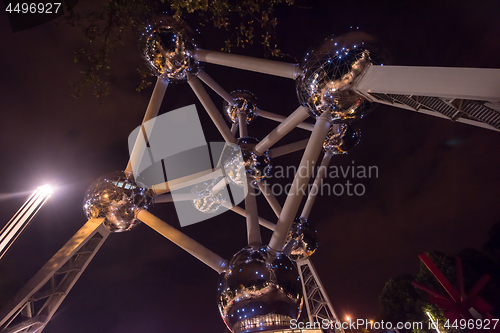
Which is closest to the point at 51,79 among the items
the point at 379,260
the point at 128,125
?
the point at 128,125

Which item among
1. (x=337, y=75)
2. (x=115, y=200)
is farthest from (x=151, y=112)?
(x=337, y=75)

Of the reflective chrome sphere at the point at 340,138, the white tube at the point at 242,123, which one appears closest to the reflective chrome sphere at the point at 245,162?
the white tube at the point at 242,123

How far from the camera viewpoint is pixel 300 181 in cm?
317

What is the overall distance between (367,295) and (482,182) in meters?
7.34

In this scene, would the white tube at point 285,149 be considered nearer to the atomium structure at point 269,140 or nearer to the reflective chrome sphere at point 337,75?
the atomium structure at point 269,140

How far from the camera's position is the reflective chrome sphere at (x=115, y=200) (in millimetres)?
4164

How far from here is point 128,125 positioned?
25.2 feet

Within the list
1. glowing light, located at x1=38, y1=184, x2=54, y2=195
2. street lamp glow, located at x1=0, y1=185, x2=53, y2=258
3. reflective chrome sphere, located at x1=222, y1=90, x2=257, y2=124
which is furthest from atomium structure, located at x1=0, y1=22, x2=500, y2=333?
glowing light, located at x1=38, y1=184, x2=54, y2=195

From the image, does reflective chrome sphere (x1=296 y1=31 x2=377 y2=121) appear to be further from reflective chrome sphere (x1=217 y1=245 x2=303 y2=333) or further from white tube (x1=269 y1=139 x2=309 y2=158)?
white tube (x1=269 y1=139 x2=309 y2=158)

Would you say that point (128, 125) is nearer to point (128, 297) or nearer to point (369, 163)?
point (128, 297)

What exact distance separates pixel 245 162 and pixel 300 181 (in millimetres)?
1586

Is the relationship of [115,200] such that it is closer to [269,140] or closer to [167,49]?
[167,49]

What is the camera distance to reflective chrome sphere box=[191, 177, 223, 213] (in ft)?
19.4

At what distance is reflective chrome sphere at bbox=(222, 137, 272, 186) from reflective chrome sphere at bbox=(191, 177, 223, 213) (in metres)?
0.92
